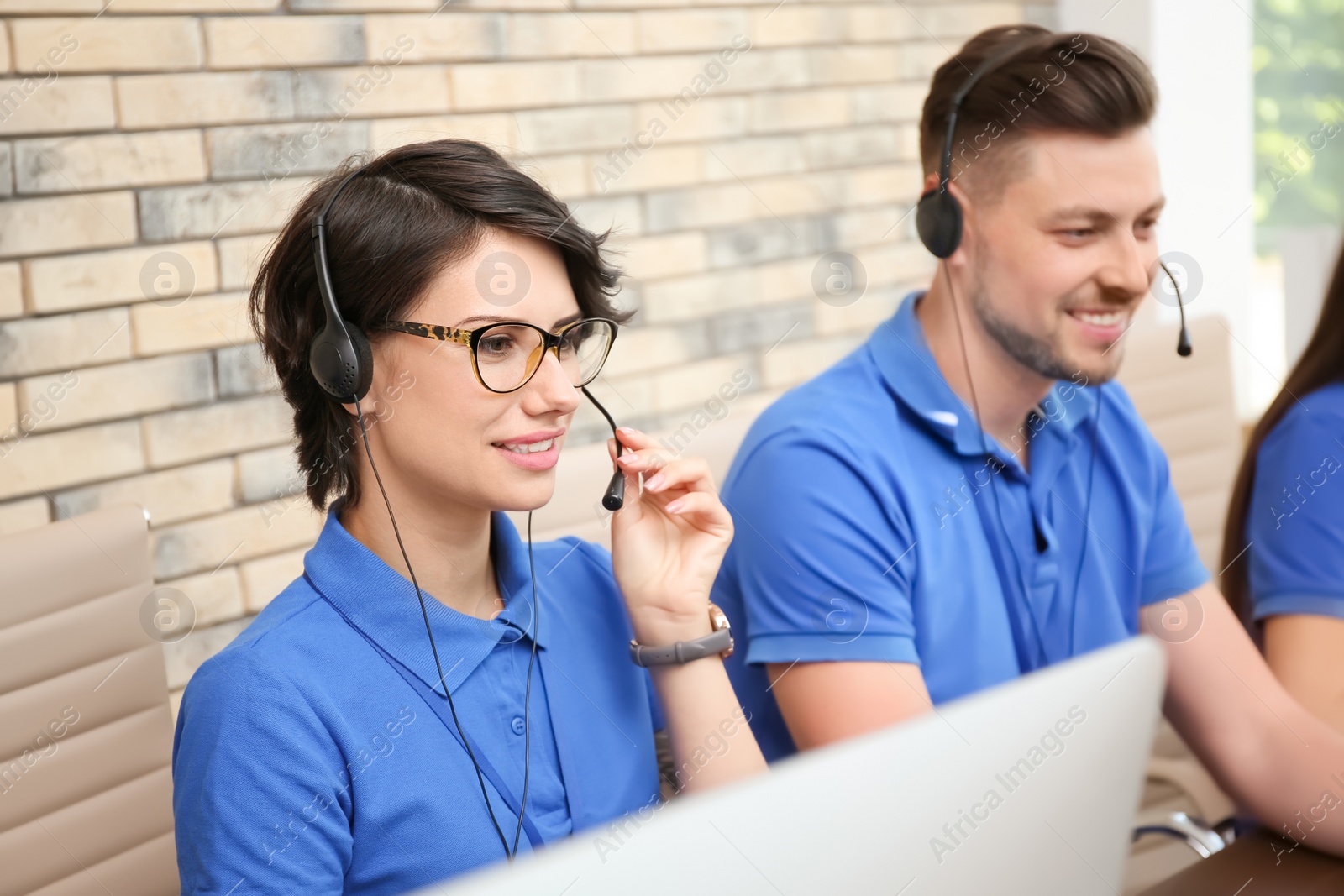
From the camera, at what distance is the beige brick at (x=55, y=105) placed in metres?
1.67

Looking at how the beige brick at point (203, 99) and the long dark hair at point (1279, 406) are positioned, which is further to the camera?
the beige brick at point (203, 99)

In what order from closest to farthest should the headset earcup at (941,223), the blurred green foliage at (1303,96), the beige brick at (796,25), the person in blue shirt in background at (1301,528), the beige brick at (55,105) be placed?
the person in blue shirt in background at (1301,528) → the headset earcup at (941,223) → the beige brick at (55,105) → the beige brick at (796,25) → the blurred green foliage at (1303,96)

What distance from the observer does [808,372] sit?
9.22 feet

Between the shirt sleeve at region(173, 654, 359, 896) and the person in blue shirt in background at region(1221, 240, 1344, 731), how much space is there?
1077 mm

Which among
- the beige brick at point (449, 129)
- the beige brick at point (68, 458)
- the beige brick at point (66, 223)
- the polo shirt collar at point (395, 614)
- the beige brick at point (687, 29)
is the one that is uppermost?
the beige brick at point (687, 29)

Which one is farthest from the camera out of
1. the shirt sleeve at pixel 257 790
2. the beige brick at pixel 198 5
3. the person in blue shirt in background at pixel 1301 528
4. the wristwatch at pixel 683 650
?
the beige brick at pixel 198 5

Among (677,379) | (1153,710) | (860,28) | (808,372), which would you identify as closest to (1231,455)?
(808,372)

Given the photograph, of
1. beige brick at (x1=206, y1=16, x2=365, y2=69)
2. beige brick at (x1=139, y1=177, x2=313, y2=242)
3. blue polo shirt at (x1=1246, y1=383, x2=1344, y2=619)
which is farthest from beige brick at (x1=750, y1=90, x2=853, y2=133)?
blue polo shirt at (x1=1246, y1=383, x2=1344, y2=619)

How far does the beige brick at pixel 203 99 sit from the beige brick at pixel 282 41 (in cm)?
2

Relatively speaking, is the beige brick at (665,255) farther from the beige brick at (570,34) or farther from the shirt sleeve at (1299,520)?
the shirt sleeve at (1299,520)

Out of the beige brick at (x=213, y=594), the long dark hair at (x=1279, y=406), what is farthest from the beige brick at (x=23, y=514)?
the long dark hair at (x=1279, y=406)

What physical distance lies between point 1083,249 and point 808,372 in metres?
1.36

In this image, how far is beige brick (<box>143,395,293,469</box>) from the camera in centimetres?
188

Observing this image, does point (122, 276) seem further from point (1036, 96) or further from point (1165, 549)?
point (1165, 549)
